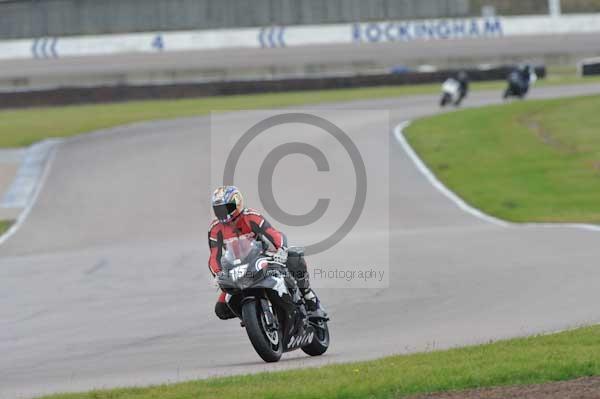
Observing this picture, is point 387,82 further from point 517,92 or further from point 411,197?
point 411,197

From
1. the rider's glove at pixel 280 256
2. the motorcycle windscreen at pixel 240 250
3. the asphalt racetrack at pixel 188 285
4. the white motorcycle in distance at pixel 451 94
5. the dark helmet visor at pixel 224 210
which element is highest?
the dark helmet visor at pixel 224 210

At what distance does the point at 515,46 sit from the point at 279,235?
4428cm

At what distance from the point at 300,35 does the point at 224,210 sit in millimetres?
43362

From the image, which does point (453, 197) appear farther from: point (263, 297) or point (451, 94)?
point (451, 94)

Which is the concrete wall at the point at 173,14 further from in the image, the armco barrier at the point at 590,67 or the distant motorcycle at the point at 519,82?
the distant motorcycle at the point at 519,82

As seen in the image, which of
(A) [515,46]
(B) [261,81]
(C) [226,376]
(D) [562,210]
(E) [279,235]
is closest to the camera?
(C) [226,376]

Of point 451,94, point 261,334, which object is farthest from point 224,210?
point 451,94

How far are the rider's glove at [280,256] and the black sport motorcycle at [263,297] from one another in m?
0.04

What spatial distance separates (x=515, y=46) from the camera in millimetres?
52156

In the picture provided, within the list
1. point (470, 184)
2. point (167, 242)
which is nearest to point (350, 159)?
point (470, 184)

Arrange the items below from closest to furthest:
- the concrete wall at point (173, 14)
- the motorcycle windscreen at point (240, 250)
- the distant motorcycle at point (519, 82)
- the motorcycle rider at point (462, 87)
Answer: the motorcycle windscreen at point (240, 250), the motorcycle rider at point (462, 87), the distant motorcycle at point (519, 82), the concrete wall at point (173, 14)

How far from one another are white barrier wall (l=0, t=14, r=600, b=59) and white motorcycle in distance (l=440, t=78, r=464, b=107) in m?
13.1

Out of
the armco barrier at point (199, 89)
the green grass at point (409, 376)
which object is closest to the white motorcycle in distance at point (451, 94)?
the armco barrier at point (199, 89)

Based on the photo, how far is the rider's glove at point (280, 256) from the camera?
9438mm
